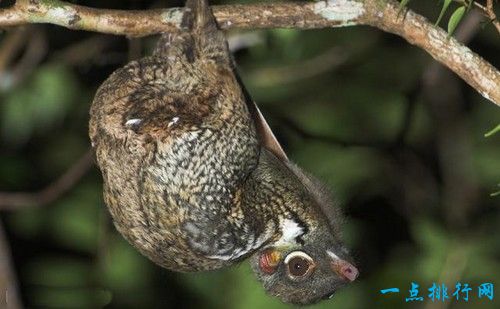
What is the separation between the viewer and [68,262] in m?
7.64

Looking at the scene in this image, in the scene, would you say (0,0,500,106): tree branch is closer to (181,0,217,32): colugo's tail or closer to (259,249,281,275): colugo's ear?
(181,0,217,32): colugo's tail

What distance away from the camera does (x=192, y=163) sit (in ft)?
15.0

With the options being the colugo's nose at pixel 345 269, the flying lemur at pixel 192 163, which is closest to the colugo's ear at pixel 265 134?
the flying lemur at pixel 192 163

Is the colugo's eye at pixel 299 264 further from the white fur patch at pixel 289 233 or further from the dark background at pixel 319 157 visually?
the dark background at pixel 319 157

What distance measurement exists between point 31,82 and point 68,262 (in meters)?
1.34

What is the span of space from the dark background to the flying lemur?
71.1 inches

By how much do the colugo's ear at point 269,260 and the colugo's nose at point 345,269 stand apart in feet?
0.88

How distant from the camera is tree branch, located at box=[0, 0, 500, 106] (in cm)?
454

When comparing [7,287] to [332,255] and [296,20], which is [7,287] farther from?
[296,20]

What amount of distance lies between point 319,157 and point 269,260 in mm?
2353

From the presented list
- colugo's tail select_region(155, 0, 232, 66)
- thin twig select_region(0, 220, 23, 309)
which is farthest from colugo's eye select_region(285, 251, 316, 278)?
thin twig select_region(0, 220, 23, 309)

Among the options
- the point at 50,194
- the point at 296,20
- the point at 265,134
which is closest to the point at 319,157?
the point at 50,194

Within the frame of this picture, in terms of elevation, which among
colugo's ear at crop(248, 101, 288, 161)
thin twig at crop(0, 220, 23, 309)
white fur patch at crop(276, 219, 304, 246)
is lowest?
thin twig at crop(0, 220, 23, 309)

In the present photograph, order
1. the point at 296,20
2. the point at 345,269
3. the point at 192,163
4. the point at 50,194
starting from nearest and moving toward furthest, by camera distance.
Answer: the point at 192,163
the point at 296,20
the point at 345,269
the point at 50,194
